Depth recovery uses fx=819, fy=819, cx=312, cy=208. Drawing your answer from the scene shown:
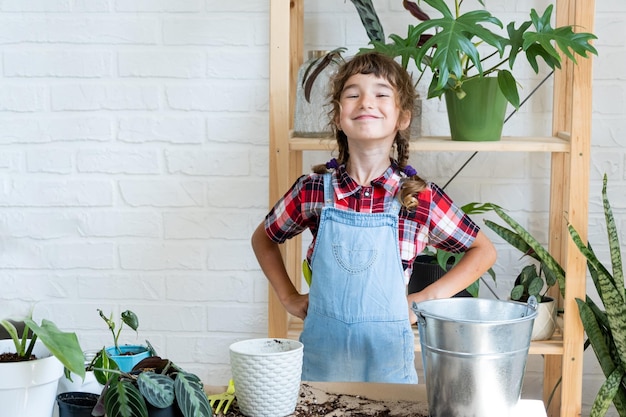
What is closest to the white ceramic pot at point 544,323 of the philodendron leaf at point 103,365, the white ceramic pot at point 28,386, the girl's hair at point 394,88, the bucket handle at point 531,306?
the girl's hair at point 394,88

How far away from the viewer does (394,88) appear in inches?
66.7

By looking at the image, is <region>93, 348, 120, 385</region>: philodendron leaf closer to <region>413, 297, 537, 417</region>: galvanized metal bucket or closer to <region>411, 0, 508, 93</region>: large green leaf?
<region>413, 297, 537, 417</region>: galvanized metal bucket

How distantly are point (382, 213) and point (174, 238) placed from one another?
95 centimetres

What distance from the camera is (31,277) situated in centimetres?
248

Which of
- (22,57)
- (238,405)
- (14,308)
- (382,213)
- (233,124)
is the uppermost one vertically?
(22,57)

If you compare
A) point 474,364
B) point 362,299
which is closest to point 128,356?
point 474,364

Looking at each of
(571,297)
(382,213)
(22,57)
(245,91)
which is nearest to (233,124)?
(245,91)

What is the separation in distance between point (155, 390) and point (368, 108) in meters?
0.90

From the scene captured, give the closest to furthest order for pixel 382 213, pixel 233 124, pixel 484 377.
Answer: pixel 484 377, pixel 382 213, pixel 233 124

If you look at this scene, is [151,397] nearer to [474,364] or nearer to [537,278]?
[474,364]

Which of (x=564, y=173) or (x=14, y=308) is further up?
(x=564, y=173)

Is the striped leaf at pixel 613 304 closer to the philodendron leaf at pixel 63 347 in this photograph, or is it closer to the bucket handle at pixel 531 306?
the bucket handle at pixel 531 306

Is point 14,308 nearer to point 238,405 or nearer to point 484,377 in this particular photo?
point 238,405

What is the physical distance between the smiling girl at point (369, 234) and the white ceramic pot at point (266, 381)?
0.58 metres
